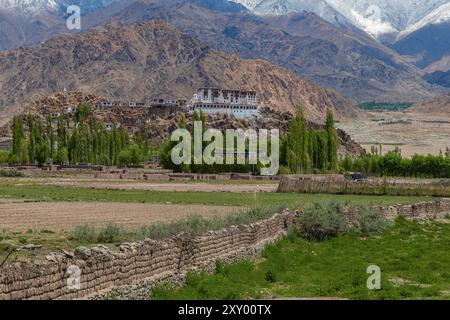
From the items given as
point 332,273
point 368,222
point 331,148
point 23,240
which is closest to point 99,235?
point 23,240

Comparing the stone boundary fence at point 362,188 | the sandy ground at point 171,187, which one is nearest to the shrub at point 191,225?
the stone boundary fence at point 362,188

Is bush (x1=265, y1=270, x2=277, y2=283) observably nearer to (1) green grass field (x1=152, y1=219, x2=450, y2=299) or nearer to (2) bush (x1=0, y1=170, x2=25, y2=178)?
(1) green grass field (x1=152, y1=219, x2=450, y2=299)

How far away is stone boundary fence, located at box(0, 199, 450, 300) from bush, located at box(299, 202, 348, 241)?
676 cm

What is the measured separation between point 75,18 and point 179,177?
2252 inches

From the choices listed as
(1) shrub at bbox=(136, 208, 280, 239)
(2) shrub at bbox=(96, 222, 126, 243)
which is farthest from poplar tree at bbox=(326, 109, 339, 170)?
(2) shrub at bbox=(96, 222, 126, 243)

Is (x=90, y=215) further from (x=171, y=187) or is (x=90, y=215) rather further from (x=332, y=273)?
(x=171, y=187)

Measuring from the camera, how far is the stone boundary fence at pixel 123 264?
51.1 ft

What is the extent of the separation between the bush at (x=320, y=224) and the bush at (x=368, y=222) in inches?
74.5

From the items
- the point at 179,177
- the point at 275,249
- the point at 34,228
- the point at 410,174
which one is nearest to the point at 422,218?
the point at 275,249

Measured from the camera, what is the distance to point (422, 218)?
50.8 meters

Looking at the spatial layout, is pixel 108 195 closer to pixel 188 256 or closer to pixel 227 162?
pixel 188 256

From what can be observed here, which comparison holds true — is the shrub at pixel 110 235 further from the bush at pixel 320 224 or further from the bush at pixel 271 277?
the bush at pixel 320 224

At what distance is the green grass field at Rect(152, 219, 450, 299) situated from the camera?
21.3 meters

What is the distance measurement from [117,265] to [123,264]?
30 centimetres
